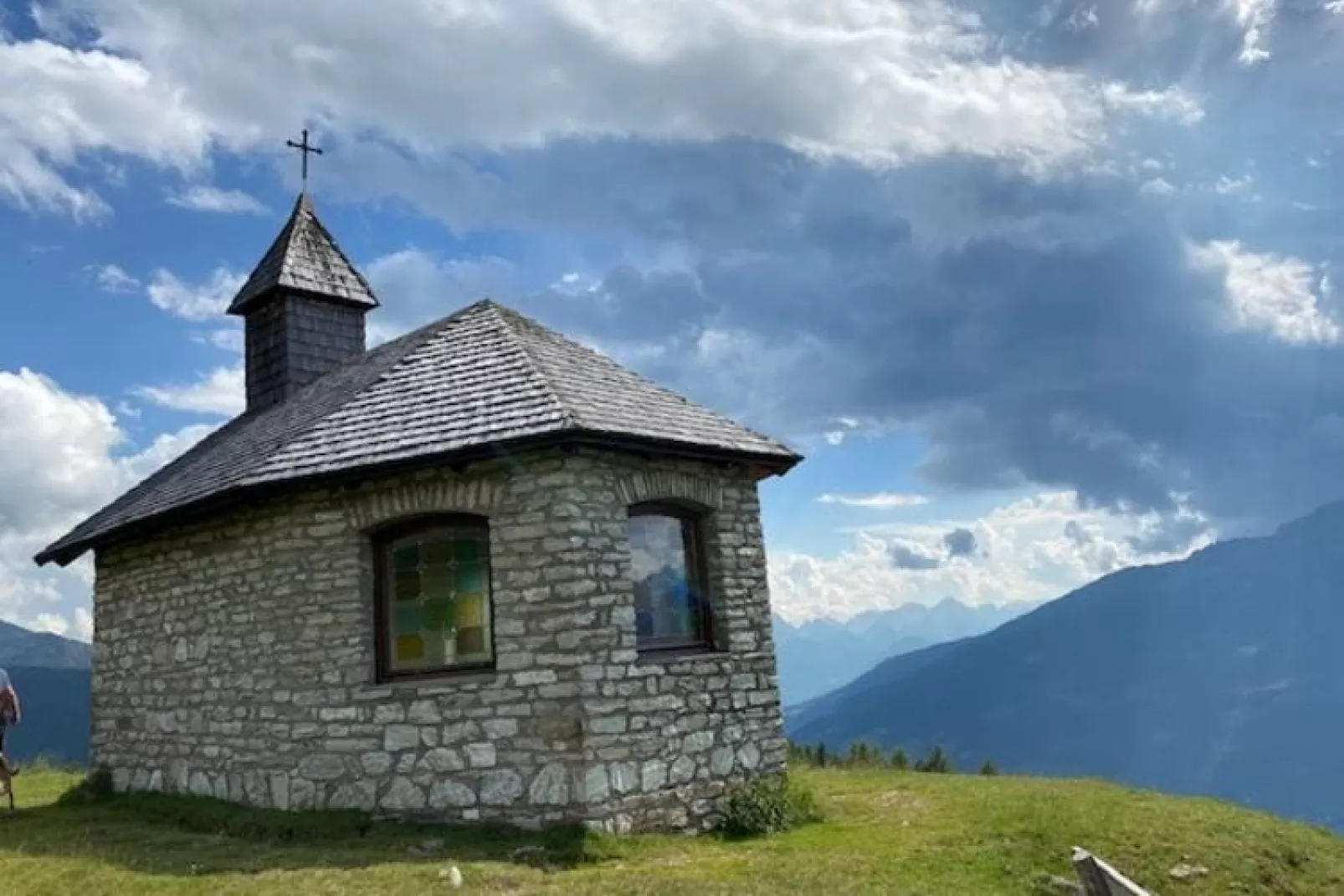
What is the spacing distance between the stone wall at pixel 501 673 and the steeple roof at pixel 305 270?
6.92 meters

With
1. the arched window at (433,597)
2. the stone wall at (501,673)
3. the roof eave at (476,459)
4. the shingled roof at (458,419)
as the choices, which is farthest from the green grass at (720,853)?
the shingled roof at (458,419)

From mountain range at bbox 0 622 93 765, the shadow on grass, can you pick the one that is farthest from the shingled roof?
mountain range at bbox 0 622 93 765

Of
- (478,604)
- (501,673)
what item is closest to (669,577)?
(478,604)

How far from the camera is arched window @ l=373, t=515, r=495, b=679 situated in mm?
9938

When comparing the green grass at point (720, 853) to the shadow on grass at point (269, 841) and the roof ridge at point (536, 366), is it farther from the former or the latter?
the roof ridge at point (536, 366)

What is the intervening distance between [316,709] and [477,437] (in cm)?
310

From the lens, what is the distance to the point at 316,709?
1017 cm

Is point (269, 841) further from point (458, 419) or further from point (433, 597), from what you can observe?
point (458, 419)

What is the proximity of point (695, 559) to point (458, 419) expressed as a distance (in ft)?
9.03

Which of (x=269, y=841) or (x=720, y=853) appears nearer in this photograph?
(x=720, y=853)

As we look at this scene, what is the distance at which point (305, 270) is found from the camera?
17938 millimetres

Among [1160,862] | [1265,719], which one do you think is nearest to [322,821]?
[1160,862]

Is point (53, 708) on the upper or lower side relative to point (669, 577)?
lower

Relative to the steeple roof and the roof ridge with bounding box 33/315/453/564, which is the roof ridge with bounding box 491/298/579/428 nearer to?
the roof ridge with bounding box 33/315/453/564
